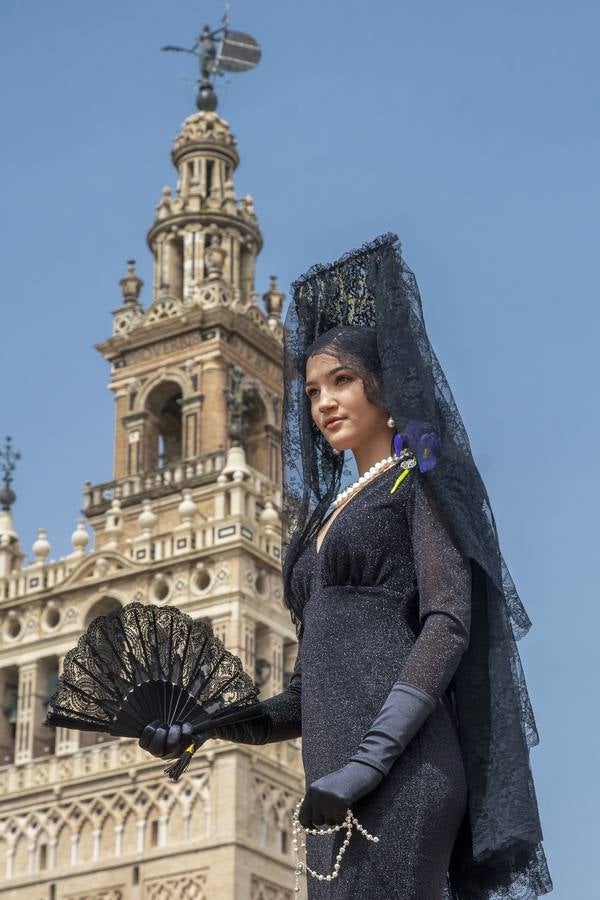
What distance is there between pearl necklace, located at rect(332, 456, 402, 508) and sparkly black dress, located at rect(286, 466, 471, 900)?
0.11 ft

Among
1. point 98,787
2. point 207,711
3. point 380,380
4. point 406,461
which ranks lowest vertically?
point 207,711

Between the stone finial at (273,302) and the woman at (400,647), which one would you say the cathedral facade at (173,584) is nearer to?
the stone finial at (273,302)

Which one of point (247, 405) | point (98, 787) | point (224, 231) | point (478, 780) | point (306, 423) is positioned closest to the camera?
point (478, 780)

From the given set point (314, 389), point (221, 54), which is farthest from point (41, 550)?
point (314, 389)

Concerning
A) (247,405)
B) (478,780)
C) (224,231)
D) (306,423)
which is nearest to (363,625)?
(478,780)

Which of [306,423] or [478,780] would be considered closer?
[478,780]

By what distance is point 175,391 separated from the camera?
38.4 meters

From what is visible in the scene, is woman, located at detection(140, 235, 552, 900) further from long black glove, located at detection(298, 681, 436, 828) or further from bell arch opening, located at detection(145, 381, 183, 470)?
bell arch opening, located at detection(145, 381, 183, 470)

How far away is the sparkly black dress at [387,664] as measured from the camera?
4883 millimetres

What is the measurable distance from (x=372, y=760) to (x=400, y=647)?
505mm

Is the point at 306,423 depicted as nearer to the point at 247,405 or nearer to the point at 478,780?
the point at 478,780

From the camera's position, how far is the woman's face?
18.4 feet

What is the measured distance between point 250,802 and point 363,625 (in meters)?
26.6

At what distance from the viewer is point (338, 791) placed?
15.4 feet
